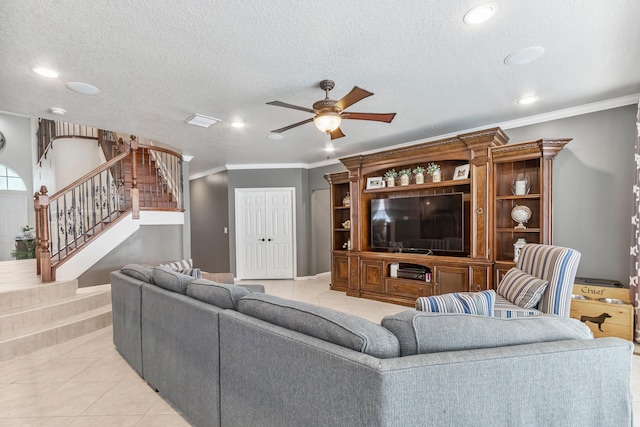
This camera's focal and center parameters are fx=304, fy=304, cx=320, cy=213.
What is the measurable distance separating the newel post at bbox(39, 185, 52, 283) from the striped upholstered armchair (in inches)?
197

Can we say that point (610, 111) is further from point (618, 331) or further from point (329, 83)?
point (329, 83)

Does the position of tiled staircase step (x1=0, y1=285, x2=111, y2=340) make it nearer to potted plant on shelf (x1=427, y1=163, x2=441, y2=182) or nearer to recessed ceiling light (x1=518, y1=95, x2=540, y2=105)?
potted plant on shelf (x1=427, y1=163, x2=441, y2=182)

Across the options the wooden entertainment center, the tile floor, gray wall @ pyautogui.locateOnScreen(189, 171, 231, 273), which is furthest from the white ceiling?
gray wall @ pyautogui.locateOnScreen(189, 171, 231, 273)

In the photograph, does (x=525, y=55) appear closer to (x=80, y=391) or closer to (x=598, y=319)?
(x=598, y=319)

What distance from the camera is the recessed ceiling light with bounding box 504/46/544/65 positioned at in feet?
7.34

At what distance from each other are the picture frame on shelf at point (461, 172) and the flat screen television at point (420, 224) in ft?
0.80

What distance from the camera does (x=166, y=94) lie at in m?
2.92

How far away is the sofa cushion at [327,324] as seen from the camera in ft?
3.47

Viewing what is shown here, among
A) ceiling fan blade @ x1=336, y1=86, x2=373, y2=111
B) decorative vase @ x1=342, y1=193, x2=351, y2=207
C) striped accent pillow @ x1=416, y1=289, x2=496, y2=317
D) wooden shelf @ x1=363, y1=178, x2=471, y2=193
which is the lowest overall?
striped accent pillow @ x1=416, y1=289, x2=496, y2=317

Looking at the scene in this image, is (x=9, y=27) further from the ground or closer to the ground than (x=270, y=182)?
further from the ground

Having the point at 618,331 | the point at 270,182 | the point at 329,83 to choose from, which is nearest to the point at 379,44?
the point at 329,83

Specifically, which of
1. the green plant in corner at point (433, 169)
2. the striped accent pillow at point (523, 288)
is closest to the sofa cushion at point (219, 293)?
the striped accent pillow at point (523, 288)

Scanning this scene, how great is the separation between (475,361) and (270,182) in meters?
5.88

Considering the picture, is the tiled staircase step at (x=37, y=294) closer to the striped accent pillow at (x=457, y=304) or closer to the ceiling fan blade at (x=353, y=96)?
the ceiling fan blade at (x=353, y=96)
